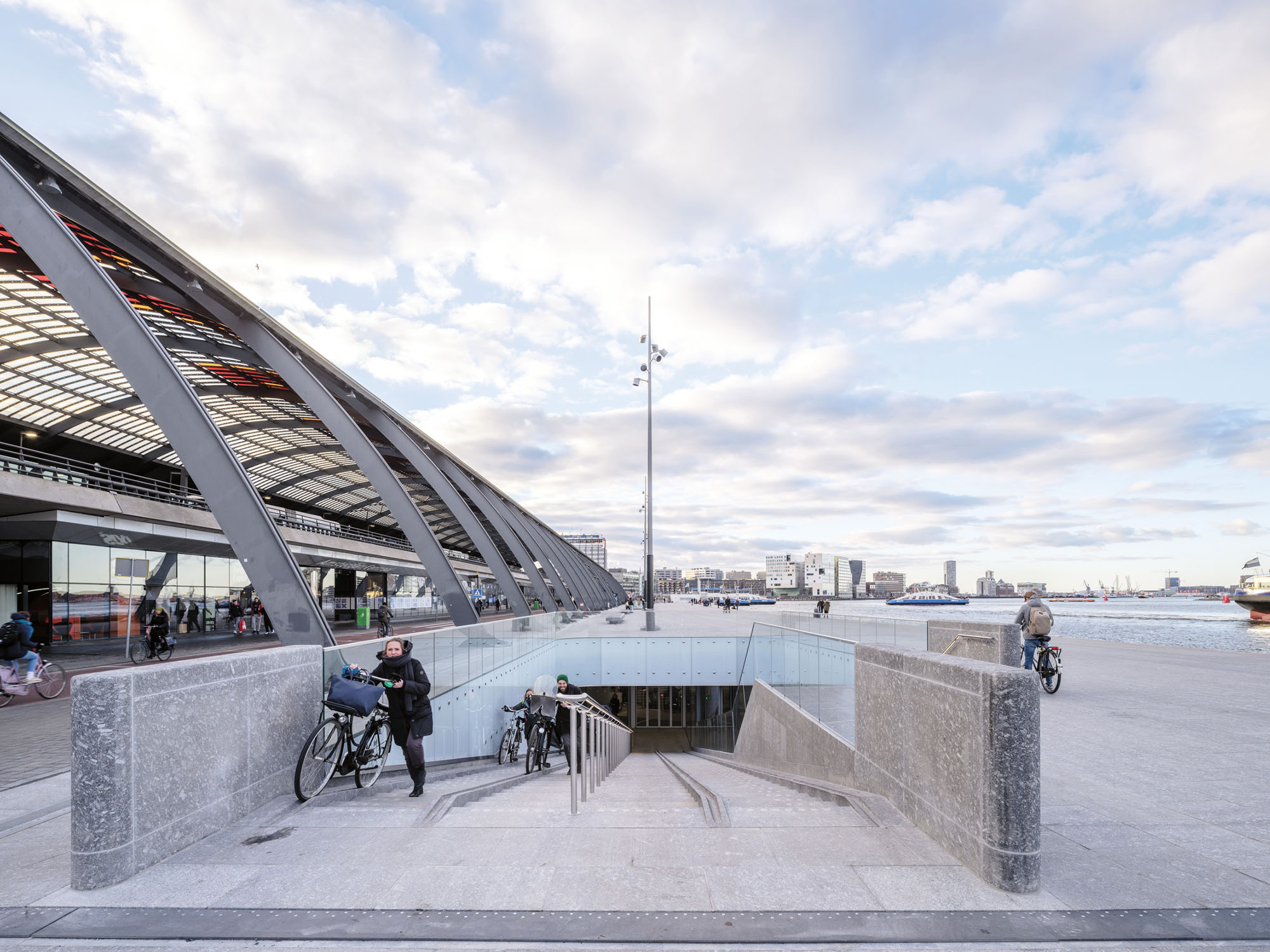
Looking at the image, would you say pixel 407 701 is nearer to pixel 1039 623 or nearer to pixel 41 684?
pixel 1039 623

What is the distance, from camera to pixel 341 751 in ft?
20.7

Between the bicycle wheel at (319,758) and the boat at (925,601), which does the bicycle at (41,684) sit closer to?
the bicycle wheel at (319,758)

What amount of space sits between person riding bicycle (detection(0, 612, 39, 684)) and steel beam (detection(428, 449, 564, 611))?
13.4m

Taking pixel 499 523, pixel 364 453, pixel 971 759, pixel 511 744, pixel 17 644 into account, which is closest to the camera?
pixel 971 759

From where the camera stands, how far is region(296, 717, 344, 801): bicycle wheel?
5.64 meters

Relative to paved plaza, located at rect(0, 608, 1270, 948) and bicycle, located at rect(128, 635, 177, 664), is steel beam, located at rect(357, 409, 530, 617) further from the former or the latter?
paved plaza, located at rect(0, 608, 1270, 948)

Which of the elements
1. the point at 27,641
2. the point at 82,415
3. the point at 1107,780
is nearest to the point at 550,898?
the point at 1107,780

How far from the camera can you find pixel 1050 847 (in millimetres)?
4375

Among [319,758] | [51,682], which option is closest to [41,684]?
[51,682]

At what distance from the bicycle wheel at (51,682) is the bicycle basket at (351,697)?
31.7 ft

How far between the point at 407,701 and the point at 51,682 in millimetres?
9983

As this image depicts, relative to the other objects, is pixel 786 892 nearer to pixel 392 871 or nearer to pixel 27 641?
pixel 392 871

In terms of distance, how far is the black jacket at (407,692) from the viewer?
6.31 m

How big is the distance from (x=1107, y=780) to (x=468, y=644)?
8.25 m
